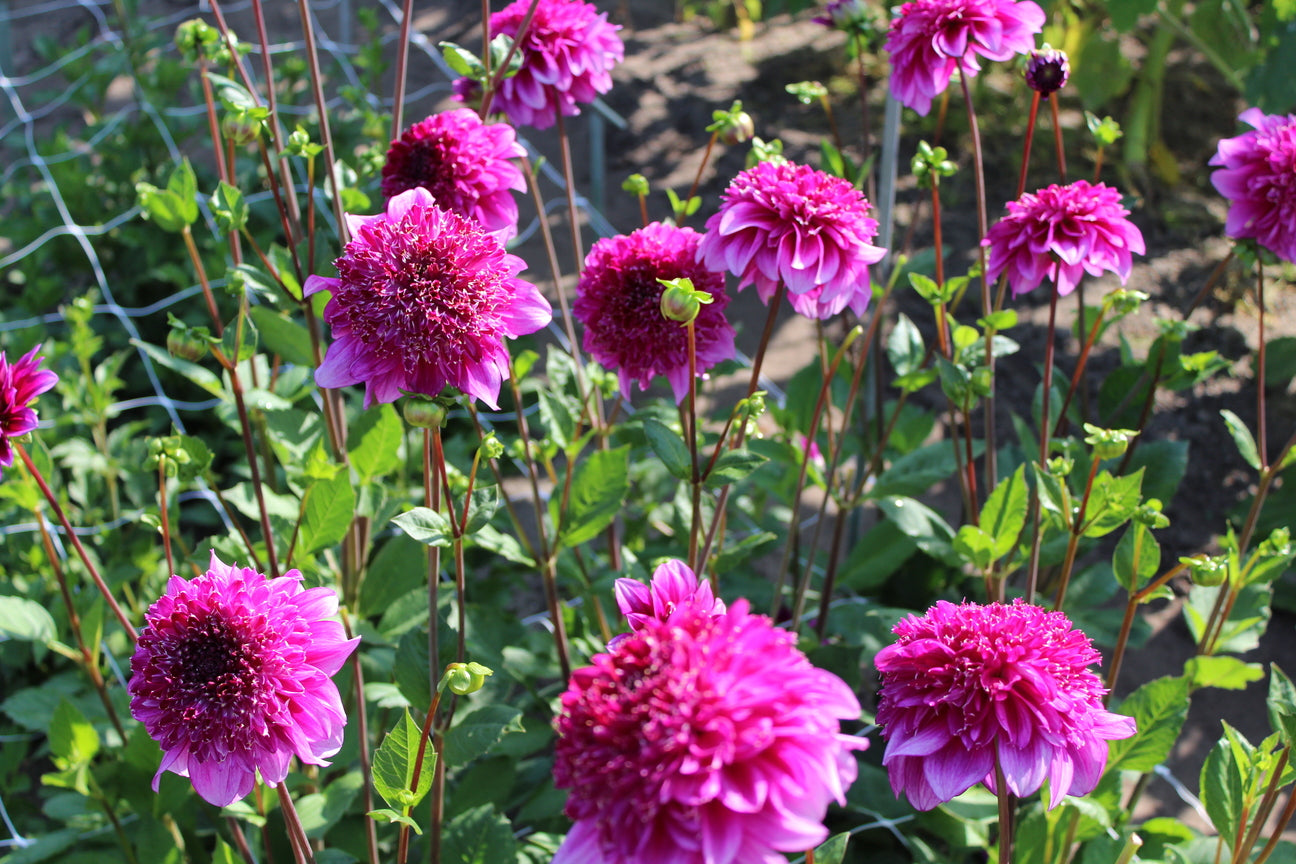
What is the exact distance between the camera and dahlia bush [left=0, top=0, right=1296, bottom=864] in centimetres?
85

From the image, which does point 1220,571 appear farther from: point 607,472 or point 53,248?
point 53,248

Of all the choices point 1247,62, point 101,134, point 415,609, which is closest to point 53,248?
point 101,134

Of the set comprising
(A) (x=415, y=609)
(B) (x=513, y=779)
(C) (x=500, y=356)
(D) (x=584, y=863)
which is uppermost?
(C) (x=500, y=356)

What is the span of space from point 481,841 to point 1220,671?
0.95 metres

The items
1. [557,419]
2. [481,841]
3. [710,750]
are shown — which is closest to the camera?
[710,750]

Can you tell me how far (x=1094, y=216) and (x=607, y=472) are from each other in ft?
2.18

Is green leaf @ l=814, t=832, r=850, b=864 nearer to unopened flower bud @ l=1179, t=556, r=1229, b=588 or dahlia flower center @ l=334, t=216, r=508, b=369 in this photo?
unopened flower bud @ l=1179, t=556, r=1229, b=588

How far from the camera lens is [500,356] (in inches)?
38.7

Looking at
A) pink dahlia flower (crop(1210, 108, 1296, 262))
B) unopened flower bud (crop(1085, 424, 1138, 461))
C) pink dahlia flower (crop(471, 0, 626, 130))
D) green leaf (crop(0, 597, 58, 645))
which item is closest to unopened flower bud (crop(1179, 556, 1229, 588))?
unopened flower bud (crop(1085, 424, 1138, 461))

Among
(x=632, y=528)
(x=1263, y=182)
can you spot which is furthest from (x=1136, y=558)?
(x=632, y=528)

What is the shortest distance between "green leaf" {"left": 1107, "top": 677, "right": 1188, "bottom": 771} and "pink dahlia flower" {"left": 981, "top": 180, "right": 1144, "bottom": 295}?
0.49m

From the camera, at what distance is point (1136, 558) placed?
3.75 feet

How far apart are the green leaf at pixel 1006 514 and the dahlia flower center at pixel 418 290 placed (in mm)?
666

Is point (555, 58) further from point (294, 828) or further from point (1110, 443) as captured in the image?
point (294, 828)
